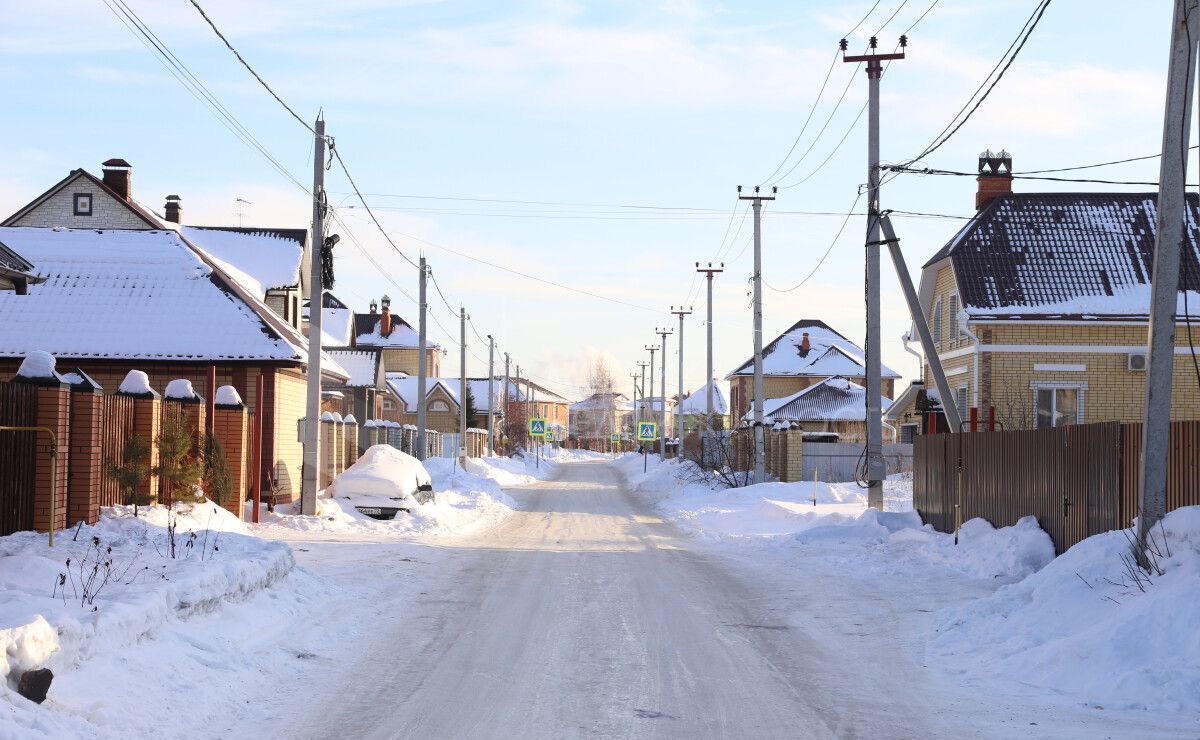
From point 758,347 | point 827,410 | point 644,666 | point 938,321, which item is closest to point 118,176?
point 758,347

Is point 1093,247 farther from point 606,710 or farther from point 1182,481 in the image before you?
point 606,710

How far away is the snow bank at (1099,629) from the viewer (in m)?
8.30

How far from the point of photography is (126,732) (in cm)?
673

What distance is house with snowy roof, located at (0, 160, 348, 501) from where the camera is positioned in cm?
2472

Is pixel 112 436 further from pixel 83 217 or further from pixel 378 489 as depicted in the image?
pixel 83 217

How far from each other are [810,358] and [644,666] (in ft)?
247

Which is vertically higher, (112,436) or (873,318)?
(873,318)

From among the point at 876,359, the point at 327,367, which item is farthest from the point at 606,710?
the point at 327,367

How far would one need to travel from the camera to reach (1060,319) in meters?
30.5

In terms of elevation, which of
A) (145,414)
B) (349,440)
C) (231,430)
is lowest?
(349,440)

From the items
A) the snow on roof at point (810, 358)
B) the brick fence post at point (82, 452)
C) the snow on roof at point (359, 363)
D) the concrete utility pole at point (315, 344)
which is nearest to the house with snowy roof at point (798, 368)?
the snow on roof at point (810, 358)

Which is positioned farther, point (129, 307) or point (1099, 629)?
point (129, 307)

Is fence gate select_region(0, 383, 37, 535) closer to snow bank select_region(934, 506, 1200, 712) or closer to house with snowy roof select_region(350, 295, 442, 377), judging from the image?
snow bank select_region(934, 506, 1200, 712)

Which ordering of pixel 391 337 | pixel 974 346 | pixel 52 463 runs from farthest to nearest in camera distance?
1. pixel 391 337
2. pixel 974 346
3. pixel 52 463
